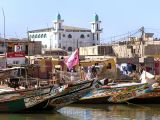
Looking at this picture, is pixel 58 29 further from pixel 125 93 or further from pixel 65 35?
pixel 125 93

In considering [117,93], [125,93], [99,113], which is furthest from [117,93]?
[99,113]

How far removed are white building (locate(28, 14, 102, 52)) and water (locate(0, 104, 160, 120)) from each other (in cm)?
6227

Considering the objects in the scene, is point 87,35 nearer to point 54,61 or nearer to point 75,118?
point 54,61

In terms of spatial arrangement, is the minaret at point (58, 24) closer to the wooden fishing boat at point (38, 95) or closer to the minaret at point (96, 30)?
the minaret at point (96, 30)

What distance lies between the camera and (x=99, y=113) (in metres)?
19.0

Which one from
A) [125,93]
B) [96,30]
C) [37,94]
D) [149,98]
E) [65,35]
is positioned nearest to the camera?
[37,94]

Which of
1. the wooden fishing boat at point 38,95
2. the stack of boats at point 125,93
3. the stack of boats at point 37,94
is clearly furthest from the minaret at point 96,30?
the wooden fishing boat at point 38,95

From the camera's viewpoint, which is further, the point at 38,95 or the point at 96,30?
the point at 96,30

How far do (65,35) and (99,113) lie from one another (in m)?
70.6

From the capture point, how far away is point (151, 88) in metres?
21.8

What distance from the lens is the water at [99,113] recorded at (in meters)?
17.6

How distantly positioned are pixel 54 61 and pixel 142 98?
33.5 feet

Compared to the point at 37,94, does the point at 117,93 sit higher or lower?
lower

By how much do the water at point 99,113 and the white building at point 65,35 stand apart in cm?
6227
